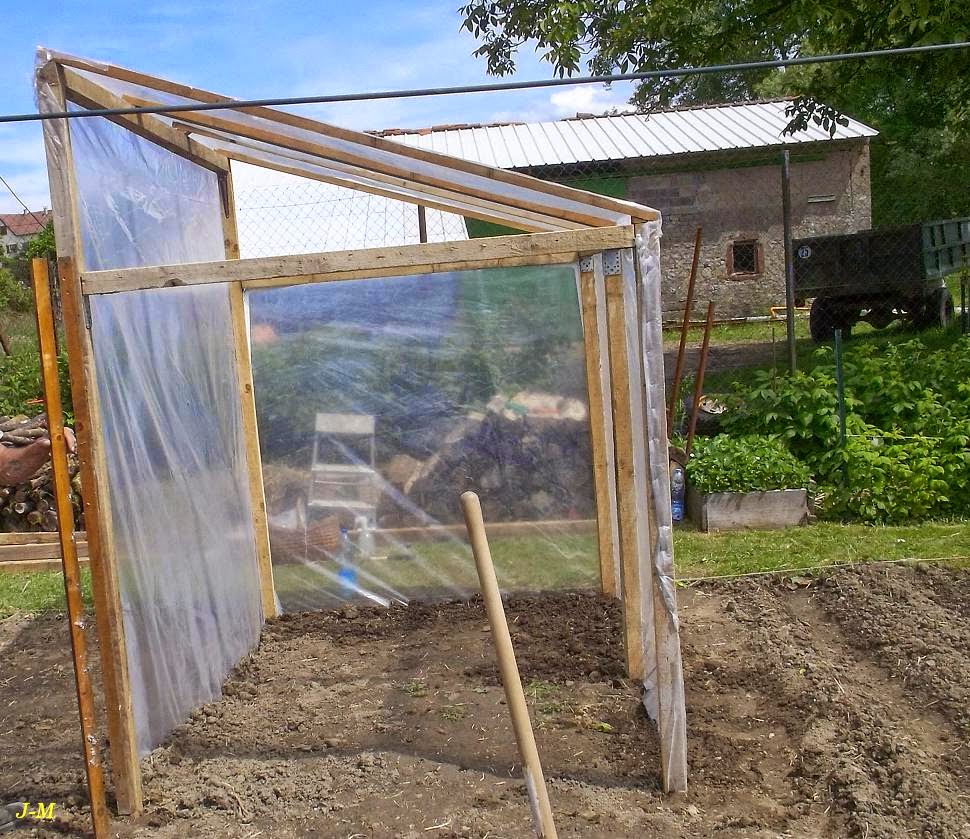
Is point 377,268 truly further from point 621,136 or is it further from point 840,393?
point 621,136

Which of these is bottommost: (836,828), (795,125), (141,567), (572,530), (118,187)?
(836,828)

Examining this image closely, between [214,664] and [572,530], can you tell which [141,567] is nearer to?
[214,664]

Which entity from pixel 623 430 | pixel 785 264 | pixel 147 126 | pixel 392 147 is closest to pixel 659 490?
pixel 623 430

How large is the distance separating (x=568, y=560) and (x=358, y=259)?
2.78 metres

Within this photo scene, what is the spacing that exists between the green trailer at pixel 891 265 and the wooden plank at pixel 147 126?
8615 mm

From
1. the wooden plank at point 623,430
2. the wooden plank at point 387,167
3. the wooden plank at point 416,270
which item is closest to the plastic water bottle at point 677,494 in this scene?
the wooden plank at point 416,270

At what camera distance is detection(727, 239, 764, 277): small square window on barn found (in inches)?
626

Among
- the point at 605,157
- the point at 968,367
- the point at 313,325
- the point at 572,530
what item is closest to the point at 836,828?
the point at 572,530

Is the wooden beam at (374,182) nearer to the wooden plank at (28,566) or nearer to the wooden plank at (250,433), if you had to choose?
the wooden plank at (250,433)

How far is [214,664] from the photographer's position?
457cm

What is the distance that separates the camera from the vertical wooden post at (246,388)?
538 centimetres

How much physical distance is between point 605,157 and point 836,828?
1359cm

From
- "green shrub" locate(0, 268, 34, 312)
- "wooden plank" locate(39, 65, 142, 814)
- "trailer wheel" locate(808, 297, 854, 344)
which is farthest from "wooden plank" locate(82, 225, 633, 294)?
"green shrub" locate(0, 268, 34, 312)

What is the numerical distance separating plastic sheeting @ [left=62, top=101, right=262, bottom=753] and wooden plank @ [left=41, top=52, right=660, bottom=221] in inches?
12.2
